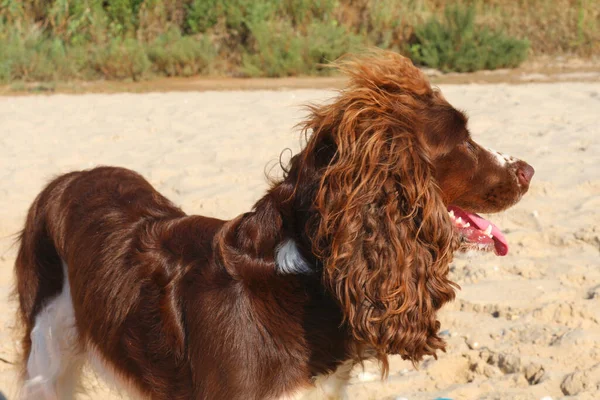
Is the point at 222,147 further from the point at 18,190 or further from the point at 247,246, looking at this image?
the point at 247,246

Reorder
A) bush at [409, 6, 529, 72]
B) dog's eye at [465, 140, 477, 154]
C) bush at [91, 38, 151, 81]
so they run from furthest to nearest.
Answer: bush at [91, 38, 151, 81] < bush at [409, 6, 529, 72] < dog's eye at [465, 140, 477, 154]

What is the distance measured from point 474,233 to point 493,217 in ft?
8.78

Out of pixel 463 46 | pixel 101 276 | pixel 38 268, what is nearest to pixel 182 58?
pixel 463 46

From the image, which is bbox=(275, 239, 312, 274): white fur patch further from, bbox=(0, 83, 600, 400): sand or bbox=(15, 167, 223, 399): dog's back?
bbox=(0, 83, 600, 400): sand

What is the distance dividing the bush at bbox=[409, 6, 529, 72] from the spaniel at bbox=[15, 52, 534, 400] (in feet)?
39.4

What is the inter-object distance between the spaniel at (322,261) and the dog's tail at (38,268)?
1.61 ft

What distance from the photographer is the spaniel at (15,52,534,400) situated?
111 inches

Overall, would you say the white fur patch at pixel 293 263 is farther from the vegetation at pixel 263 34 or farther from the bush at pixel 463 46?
the bush at pixel 463 46

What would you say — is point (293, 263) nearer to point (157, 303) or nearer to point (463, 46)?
point (157, 303)

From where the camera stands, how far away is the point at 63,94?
42.5ft

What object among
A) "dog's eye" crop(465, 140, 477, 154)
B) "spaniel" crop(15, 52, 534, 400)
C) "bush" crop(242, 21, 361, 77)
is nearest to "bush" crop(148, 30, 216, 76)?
"bush" crop(242, 21, 361, 77)

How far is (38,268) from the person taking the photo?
12.6 feet

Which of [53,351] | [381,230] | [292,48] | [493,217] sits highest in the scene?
[381,230]

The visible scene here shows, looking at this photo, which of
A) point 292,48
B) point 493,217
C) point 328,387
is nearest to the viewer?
point 328,387
